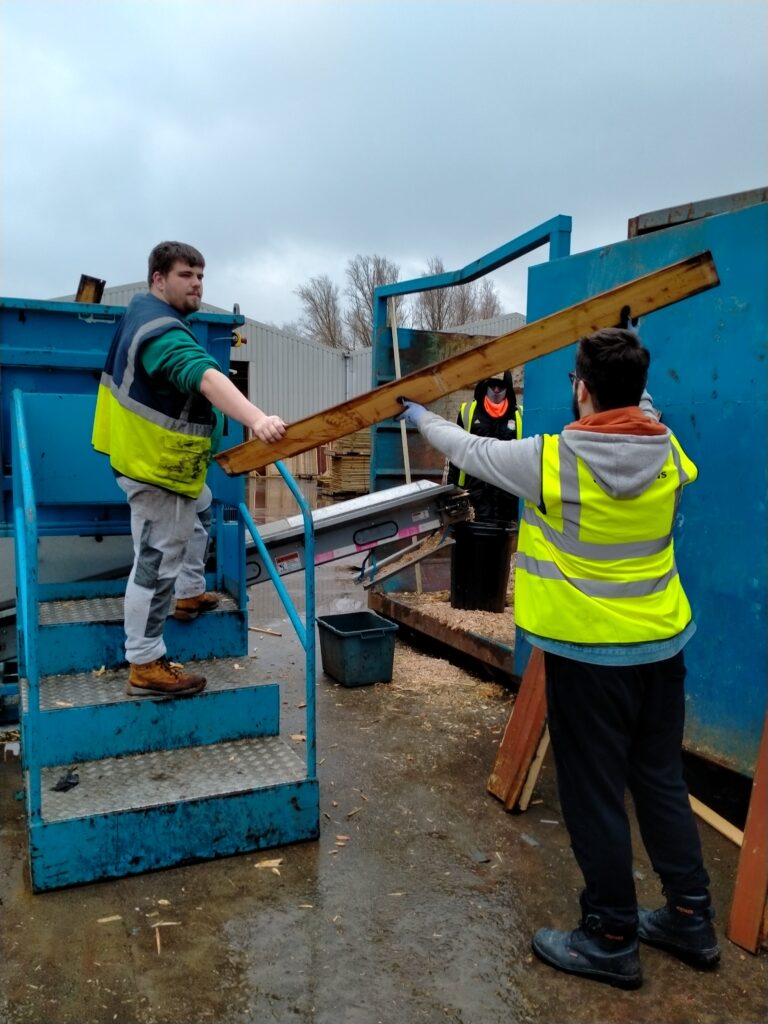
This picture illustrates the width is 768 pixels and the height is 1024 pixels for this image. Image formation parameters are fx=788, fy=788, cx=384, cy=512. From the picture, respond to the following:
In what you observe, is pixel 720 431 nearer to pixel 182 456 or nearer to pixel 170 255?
pixel 182 456

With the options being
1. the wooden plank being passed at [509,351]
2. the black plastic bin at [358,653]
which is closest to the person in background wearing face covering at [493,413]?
the black plastic bin at [358,653]

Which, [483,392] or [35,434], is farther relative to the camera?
[483,392]

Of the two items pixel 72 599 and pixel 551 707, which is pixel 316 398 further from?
pixel 551 707

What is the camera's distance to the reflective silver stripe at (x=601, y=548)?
7.88 feet

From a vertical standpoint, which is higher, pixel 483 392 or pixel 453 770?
pixel 483 392

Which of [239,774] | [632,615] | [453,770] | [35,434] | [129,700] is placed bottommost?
[453,770]

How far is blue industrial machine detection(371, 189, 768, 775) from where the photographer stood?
10.4 ft

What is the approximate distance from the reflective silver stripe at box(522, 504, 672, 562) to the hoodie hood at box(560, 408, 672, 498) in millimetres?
169

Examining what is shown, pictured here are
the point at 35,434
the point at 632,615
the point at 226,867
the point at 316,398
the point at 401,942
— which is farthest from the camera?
the point at 316,398

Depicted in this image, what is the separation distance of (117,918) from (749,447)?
9.77 ft

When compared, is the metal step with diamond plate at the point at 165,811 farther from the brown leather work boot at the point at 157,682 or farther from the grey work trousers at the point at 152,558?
the grey work trousers at the point at 152,558

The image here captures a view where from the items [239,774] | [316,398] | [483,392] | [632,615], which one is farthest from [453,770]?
[316,398]

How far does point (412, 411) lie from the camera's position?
285 cm

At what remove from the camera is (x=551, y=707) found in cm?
255
